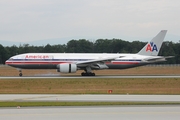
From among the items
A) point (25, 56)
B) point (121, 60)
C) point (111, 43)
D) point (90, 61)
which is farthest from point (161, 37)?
point (111, 43)

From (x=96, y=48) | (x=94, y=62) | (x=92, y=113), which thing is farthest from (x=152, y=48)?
(x=96, y=48)

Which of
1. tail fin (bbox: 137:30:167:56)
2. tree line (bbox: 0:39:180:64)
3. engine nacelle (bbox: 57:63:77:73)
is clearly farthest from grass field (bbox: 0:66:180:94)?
tree line (bbox: 0:39:180:64)

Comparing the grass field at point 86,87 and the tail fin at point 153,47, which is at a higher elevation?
the tail fin at point 153,47

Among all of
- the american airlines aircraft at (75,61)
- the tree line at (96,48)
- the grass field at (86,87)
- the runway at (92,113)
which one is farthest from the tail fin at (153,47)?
the tree line at (96,48)

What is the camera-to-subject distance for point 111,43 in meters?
139

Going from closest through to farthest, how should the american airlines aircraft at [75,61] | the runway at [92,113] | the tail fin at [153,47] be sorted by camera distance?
the runway at [92,113] < the american airlines aircraft at [75,61] < the tail fin at [153,47]

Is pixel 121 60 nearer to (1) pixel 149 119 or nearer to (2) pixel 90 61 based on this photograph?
(2) pixel 90 61

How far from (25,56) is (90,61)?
28.0ft

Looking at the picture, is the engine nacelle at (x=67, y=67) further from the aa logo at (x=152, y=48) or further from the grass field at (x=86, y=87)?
the aa logo at (x=152, y=48)

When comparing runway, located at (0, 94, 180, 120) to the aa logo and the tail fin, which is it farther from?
the aa logo

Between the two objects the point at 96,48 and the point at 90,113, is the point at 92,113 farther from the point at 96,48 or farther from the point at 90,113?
the point at 96,48

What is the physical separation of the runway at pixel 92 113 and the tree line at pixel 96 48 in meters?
107

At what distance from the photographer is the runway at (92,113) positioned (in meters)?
13.3

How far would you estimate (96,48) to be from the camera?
143m
